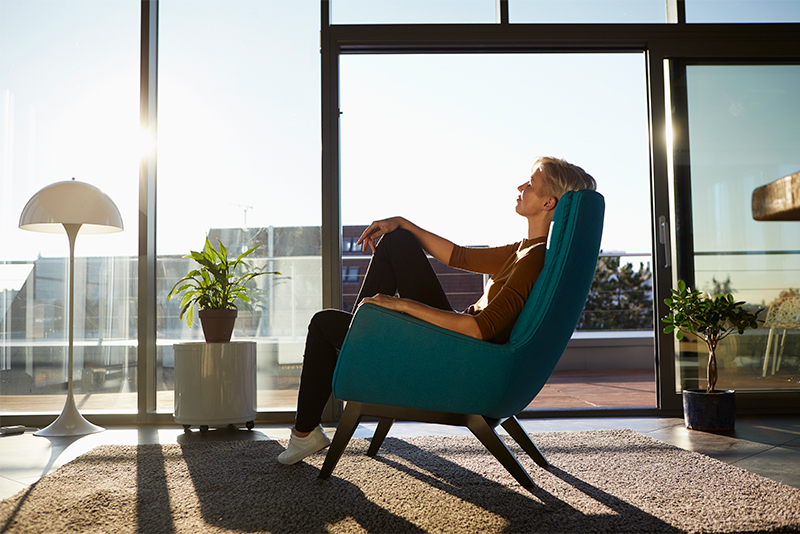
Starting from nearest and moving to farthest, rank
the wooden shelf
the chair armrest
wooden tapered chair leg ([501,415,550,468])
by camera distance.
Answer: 1. the wooden shelf
2. the chair armrest
3. wooden tapered chair leg ([501,415,550,468])

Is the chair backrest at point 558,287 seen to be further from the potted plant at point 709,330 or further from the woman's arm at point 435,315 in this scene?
the potted plant at point 709,330

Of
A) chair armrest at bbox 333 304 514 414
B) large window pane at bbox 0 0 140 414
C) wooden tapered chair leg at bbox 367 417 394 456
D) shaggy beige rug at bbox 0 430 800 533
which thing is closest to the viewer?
shaggy beige rug at bbox 0 430 800 533

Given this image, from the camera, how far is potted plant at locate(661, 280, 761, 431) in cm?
276

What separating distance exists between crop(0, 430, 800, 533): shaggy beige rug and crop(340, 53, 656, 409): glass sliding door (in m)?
3.20

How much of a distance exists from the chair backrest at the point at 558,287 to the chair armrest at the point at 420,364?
0.20ft

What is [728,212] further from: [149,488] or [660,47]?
[149,488]

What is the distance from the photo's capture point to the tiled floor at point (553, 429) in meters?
2.05

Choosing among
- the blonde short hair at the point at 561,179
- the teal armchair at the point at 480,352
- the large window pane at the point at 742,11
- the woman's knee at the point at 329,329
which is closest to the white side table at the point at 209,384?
the woman's knee at the point at 329,329

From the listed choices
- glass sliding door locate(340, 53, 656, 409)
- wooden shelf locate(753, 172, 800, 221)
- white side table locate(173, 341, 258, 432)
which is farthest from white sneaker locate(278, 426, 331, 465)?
glass sliding door locate(340, 53, 656, 409)

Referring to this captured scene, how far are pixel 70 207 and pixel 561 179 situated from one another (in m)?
2.27

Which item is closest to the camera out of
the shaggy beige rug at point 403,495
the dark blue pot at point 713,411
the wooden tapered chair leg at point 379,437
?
the shaggy beige rug at point 403,495

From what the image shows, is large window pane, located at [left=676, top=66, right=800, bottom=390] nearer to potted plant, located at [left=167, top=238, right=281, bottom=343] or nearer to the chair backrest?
the chair backrest

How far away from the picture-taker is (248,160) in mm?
3406

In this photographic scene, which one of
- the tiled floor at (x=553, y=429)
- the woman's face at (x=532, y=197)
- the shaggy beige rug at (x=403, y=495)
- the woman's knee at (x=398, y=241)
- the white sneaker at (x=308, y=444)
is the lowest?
the tiled floor at (x=553, y=429)
